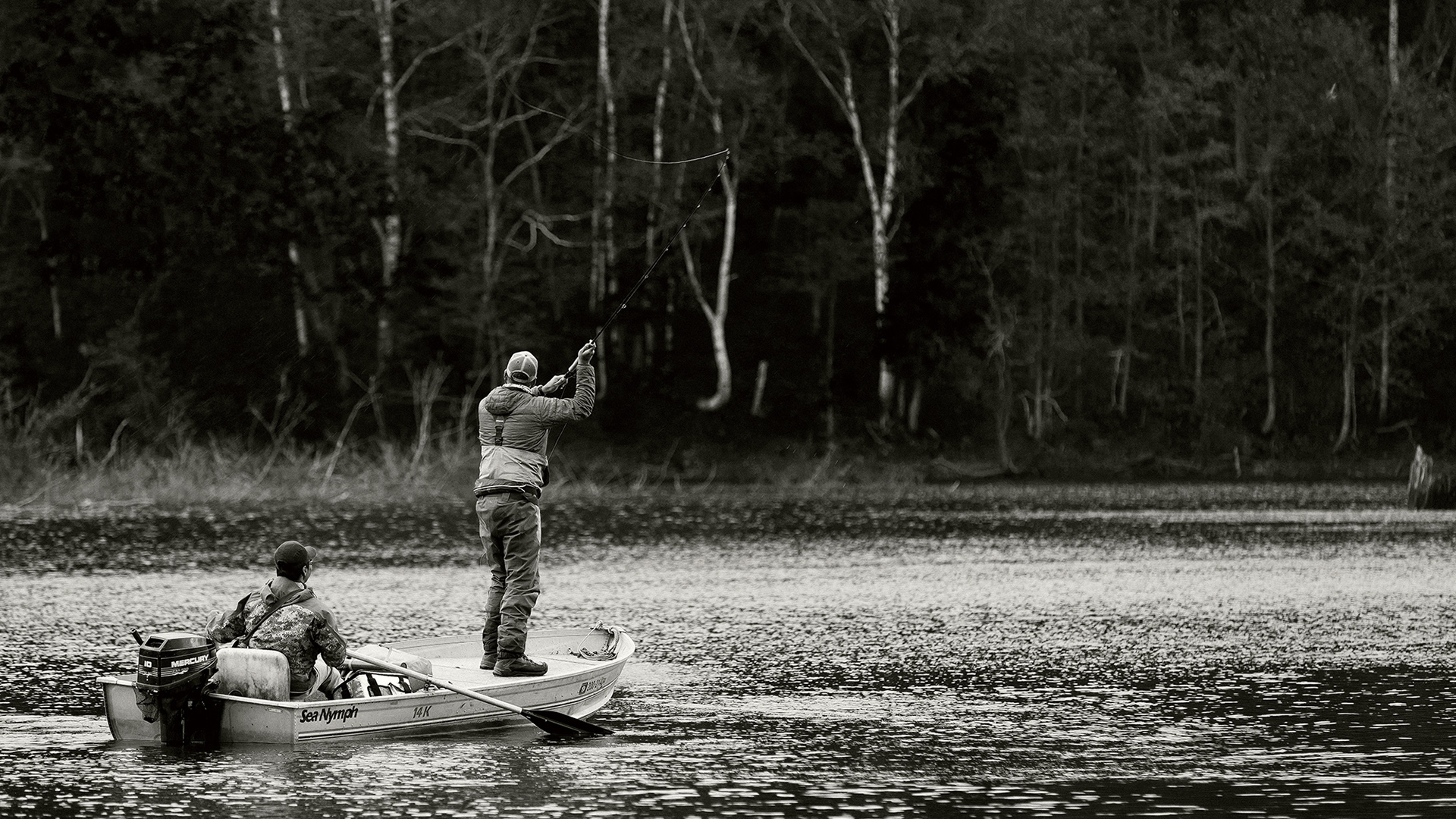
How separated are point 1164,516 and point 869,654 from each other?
67.0 ft

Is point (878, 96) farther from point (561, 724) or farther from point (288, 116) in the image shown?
point (561, 724)

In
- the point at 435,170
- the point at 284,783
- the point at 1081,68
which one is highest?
the point at 1081,68

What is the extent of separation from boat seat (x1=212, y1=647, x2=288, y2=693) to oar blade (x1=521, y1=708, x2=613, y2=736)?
4.91ft

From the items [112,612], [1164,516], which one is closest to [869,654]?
[112,612]

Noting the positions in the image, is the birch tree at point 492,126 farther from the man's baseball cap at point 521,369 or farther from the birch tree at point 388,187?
the man's baseball cap at point 521,369

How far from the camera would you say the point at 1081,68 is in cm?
5484

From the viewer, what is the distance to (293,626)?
40.3ft

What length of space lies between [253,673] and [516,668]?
6.92 feet

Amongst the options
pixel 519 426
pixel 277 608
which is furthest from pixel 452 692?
pixel 519 426

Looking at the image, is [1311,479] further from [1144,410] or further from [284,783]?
[284,783]

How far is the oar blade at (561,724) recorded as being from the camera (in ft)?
42.0

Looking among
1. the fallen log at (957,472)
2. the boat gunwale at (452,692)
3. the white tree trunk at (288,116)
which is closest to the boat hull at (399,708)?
the boat gunwale at (452,692)

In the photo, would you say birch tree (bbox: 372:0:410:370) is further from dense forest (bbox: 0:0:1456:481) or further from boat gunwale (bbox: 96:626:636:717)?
boat gunwale (bbox: 96:626:636:717)

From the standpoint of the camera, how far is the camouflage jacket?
12.3 m
